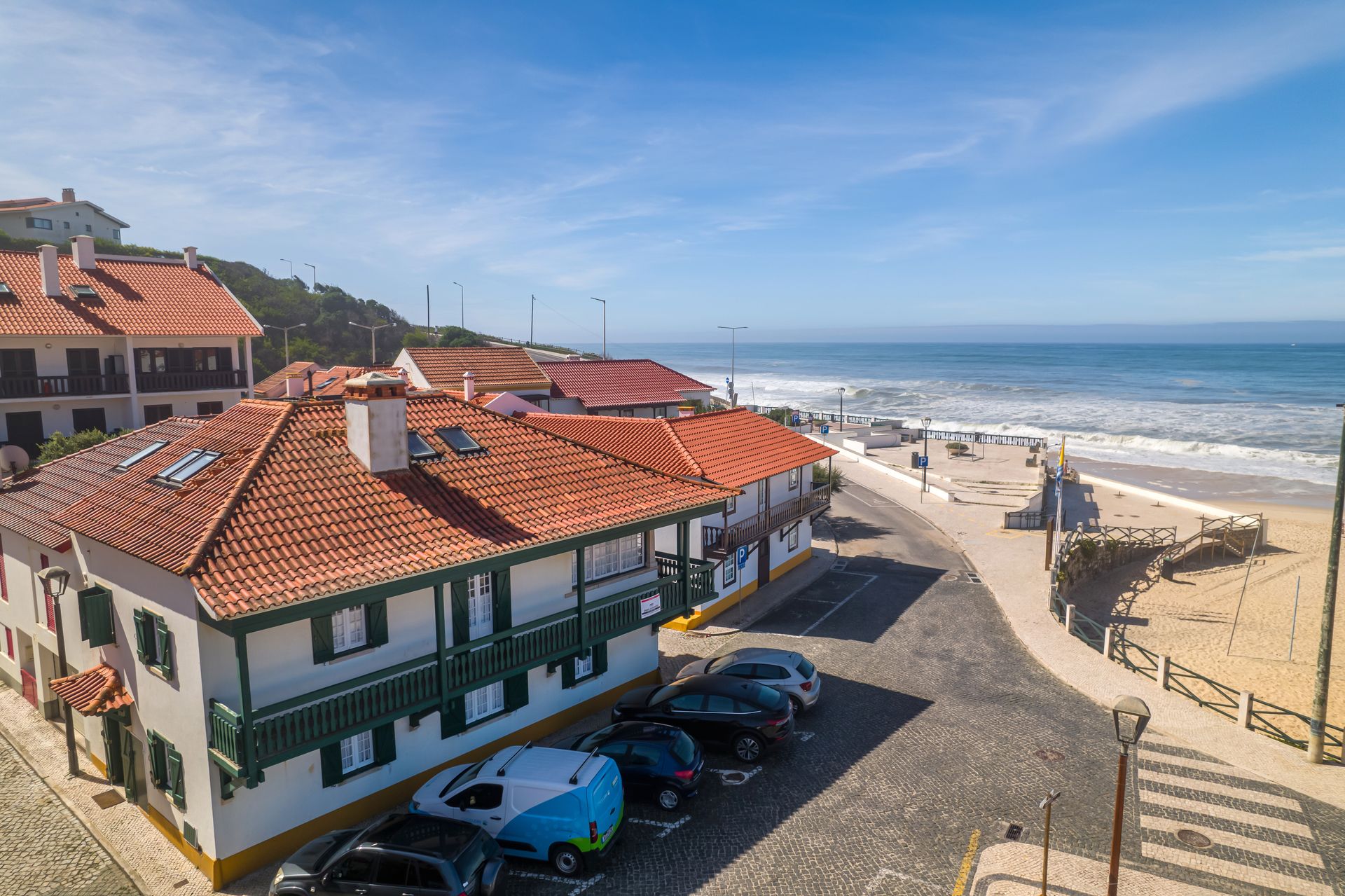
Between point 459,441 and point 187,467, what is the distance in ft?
18.0

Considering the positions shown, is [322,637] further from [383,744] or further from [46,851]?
[46,851]

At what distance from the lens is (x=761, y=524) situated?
94.3ft

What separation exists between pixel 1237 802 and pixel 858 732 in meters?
7.39

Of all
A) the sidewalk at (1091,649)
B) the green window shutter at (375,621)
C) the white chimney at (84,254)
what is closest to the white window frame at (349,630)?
the green window shutter at (375,621)

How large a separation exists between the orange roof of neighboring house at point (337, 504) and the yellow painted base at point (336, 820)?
13.5ft

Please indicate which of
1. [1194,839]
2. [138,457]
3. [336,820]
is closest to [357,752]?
[336,820]

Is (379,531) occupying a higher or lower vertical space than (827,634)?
higher

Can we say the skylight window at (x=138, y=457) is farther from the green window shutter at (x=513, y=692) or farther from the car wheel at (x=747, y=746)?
the car wheel at (x=747, y=746)

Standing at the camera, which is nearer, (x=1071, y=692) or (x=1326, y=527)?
(x=1071, y=692)

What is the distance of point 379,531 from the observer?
14727mm

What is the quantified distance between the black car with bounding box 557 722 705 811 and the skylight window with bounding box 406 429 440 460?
691 centimetres

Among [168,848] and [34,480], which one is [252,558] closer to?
[168,848]

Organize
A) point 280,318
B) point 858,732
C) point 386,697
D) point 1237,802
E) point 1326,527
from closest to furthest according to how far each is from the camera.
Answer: point 386,697 < point 1237,802 < point 858,732 < point 1326,527 < point 280,318

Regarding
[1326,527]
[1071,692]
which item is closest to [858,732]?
[1071,692]
